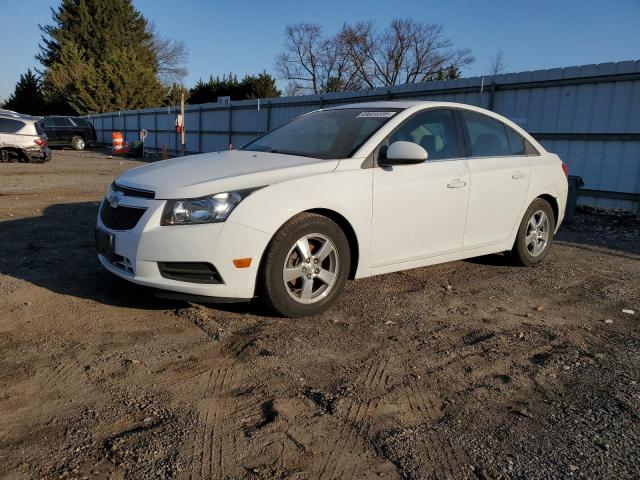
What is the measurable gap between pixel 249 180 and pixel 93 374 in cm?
153

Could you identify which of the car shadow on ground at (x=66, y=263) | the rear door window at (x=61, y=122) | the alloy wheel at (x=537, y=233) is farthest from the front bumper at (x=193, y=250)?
the rear door window at (x=61, y=122)

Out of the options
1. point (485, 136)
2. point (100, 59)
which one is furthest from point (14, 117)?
point (100, 59)

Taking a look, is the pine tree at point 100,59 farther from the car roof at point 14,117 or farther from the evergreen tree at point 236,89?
the car roof at point 14,117

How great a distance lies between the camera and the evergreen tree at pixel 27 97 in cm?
5114

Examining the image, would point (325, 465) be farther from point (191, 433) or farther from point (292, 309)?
point (292, 309)

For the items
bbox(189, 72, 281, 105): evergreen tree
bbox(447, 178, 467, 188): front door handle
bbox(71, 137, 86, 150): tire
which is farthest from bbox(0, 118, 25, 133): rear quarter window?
bbox(189, 72, 281, 105): evergreen tree

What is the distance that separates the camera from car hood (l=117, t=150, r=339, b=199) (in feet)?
11.5

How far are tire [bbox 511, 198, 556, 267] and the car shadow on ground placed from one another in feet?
9.69

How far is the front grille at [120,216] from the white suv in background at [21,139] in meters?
14.8

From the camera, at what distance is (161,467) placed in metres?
2.15

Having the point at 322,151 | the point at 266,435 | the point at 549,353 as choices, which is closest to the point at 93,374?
the point at 266,435

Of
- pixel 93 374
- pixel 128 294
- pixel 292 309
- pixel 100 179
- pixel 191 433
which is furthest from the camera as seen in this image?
pixel 100 179

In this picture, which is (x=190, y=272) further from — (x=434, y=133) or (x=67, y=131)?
(x=67, y=131)

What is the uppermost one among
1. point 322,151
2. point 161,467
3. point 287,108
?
point 287,108
